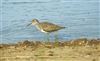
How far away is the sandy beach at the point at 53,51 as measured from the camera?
935cm

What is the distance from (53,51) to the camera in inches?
393

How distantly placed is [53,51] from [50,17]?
21.5 feet

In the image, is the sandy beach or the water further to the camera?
the water

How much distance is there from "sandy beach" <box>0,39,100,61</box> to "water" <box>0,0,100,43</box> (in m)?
2.47

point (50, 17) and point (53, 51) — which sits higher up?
point (53, 51)

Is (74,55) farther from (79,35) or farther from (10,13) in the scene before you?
(10,13)

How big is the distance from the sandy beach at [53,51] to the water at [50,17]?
2.47m

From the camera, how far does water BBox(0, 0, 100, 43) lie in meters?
14.0

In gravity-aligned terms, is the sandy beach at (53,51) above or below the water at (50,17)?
above

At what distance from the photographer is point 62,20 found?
52.6 ft

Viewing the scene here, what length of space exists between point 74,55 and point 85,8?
878 cm

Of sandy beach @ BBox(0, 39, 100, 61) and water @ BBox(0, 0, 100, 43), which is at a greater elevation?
sandy beach @ BBox(0, 39, 100, 61)

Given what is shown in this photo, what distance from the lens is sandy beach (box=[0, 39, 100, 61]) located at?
30.7 feet

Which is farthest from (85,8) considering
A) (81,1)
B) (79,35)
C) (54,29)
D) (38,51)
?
(38,51)
